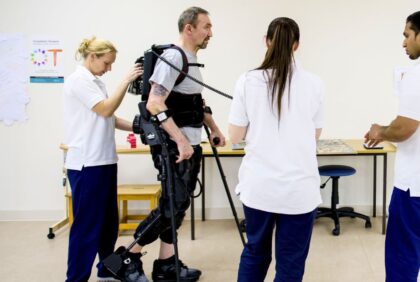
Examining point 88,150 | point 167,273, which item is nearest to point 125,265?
point 167,273

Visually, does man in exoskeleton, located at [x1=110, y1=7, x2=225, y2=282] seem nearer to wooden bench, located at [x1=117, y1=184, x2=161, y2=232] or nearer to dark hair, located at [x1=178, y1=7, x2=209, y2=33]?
dark hair, located at [x1=178, y1=7, x2=209, y2=33]

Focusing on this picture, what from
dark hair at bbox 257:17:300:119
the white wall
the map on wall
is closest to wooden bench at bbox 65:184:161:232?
the white wall

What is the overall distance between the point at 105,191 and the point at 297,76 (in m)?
1.36

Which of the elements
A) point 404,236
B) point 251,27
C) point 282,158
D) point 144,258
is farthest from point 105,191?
point 251,27

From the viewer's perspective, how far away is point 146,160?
421 centimetres

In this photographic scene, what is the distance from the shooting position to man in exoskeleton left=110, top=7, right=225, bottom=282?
2295 mm

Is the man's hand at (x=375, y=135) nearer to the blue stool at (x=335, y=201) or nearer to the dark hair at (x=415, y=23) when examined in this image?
the dark hair at (x=415, y=23)

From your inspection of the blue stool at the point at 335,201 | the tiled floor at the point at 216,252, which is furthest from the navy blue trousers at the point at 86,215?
the blue stool at the point at 335,201

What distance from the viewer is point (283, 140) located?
1.78 meters

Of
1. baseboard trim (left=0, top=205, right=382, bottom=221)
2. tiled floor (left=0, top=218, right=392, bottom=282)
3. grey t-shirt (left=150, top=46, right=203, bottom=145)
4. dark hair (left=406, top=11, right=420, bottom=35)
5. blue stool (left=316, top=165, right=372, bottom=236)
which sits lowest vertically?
tiled floor (left=0, top=218, right=392, bottom=282)

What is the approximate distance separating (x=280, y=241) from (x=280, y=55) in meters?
0.74

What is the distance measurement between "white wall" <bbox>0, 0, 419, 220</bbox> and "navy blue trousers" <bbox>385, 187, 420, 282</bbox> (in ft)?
6.85

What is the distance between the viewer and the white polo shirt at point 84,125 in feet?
8.30

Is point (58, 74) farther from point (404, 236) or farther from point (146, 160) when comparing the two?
point (404, 236)
